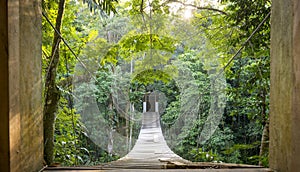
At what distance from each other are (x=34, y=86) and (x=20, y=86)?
0.26 feet

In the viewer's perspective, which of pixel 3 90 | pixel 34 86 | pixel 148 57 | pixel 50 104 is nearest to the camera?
A: pixel 3 90

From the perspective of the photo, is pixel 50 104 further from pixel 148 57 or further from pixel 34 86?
pixel 148 57

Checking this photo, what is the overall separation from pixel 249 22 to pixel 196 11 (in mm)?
1861

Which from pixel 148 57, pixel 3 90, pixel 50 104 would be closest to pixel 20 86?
pixel 3 90

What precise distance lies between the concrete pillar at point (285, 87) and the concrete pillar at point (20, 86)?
0.56 m

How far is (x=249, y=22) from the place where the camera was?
6.05 feet

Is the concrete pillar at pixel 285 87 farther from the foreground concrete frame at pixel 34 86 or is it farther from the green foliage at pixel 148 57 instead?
the green foliage at pixel 148 57

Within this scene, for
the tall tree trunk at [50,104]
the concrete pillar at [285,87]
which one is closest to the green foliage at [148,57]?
the tall tree trunk at [50,104]

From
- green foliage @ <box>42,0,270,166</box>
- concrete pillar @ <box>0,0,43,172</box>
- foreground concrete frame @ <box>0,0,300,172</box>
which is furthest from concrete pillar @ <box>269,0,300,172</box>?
green foliage @ <box>42,0,270,166</box>

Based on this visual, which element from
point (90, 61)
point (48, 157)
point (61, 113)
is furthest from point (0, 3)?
point (90, 61)

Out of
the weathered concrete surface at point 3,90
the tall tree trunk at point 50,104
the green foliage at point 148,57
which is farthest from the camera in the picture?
the green foliage at point 148,57

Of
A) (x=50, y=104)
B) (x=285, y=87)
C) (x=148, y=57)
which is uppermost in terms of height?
(x=148, y=57)

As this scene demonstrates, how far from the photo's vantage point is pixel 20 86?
0.51 meters

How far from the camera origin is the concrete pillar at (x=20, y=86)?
0.45 m
